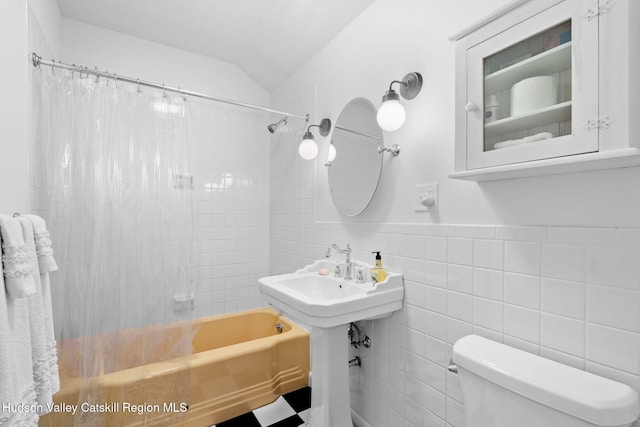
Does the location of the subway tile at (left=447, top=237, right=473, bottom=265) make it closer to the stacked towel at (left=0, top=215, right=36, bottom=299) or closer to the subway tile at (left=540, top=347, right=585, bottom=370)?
the subway tile at (left=540, top=347, right=585, bottom=370)

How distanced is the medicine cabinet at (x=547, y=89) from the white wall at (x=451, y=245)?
173 millimetres

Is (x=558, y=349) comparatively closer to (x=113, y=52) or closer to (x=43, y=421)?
(x=43, y=421)

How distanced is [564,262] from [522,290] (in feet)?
0.54

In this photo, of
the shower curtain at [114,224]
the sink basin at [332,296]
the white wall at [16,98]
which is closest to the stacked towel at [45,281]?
the white wall at [16,98]

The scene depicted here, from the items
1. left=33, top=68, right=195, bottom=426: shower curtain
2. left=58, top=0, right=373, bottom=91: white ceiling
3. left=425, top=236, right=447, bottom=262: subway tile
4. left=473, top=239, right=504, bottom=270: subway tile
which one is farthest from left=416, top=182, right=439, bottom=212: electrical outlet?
left=33, top=68, right=195, bottom=426: shower curtain

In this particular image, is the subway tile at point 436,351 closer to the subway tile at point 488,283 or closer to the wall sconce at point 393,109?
the subway tile at point 488,283

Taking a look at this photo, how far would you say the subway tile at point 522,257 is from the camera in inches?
38.1

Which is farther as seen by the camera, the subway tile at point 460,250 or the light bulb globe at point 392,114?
the light bulb globe at point 392,114

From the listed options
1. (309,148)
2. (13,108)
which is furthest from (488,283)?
(13,108)

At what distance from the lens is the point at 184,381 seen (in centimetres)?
156

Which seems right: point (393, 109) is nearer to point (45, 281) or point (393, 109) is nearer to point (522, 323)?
point (522, 323)

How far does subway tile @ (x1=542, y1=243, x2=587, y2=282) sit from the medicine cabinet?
0.84 feet

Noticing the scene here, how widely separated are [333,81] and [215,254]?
1.74 m

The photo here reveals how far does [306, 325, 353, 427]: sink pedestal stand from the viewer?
143 centimetres
